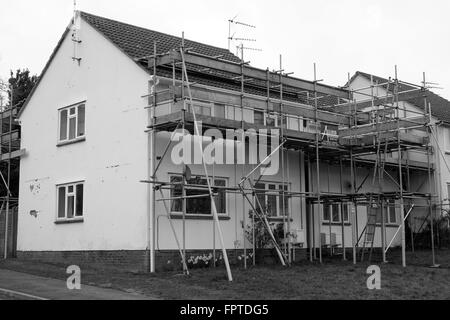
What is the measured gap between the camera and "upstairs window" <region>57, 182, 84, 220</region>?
68.2 feet

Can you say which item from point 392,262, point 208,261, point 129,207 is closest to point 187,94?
point 129,207

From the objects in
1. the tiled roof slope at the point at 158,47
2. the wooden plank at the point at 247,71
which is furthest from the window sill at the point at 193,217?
the wooden plank at the point at 247,71

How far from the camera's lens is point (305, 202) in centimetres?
2238

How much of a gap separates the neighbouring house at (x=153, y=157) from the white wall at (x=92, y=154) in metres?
0.04

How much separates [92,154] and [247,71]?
551cm

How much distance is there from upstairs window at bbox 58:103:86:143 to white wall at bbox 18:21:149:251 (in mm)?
271

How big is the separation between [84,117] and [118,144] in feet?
7.75

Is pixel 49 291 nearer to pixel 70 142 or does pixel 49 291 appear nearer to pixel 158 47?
pixel 70 142

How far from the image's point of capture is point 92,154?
2044 cm

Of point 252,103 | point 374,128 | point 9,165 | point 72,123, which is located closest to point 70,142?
point 72,123

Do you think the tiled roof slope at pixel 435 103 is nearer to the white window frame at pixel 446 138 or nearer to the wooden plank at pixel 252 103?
the white window frame at pixel 446 138

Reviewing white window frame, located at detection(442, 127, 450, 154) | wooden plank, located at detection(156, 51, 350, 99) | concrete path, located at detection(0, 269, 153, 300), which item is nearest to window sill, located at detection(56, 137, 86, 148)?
wooden plank, located at detection(156, 51, 350, 99)

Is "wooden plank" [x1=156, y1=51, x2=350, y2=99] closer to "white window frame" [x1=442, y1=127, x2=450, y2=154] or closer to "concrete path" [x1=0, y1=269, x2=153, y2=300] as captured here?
"concrete path" [x1=0, y1=269, x2=153, y2=300]

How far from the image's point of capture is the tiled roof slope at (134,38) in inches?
803
